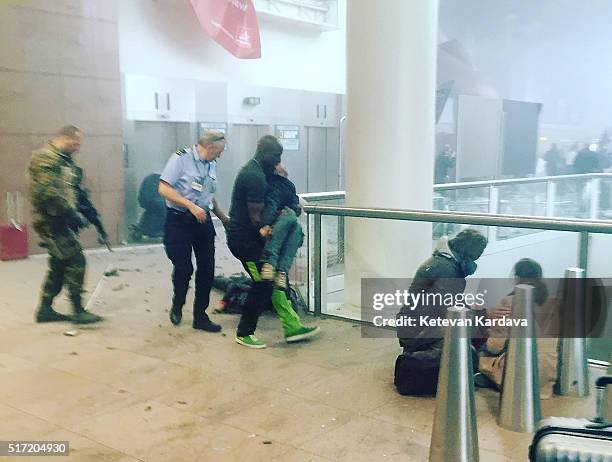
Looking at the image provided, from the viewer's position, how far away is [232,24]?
443 inches

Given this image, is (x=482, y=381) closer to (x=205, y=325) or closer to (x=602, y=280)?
(x=602, y=280)

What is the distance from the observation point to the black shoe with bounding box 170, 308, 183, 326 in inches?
223

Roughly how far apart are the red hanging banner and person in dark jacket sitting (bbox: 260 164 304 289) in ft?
21.2

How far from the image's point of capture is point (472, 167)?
12.6m

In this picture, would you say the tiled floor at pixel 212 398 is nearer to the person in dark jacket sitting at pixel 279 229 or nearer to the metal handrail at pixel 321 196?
the person in dark jacket sitting at pixel 279 229

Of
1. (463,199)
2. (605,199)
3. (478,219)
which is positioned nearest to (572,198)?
(605,199)

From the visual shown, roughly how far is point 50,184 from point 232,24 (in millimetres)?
6942

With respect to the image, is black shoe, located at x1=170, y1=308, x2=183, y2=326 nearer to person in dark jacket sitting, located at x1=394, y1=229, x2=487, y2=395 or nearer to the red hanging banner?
person in dark jacket sitting, located at x1=394, y1=229, x2=487, y2=395

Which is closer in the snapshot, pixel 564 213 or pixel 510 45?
pixel 564 213

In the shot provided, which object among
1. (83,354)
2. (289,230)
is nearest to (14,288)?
(83,354)

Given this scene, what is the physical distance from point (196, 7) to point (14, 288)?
574 centimetres

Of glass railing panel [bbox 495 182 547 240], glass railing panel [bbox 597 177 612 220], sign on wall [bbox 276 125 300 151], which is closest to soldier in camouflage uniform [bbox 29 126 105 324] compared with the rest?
glass railing panel [bbox 495 182 547 240]

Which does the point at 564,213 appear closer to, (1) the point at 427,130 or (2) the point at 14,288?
(1) the point at 427,130

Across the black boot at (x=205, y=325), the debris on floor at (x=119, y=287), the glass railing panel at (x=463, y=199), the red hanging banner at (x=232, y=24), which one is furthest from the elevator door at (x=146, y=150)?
the black boot at (x=205, y=325)
